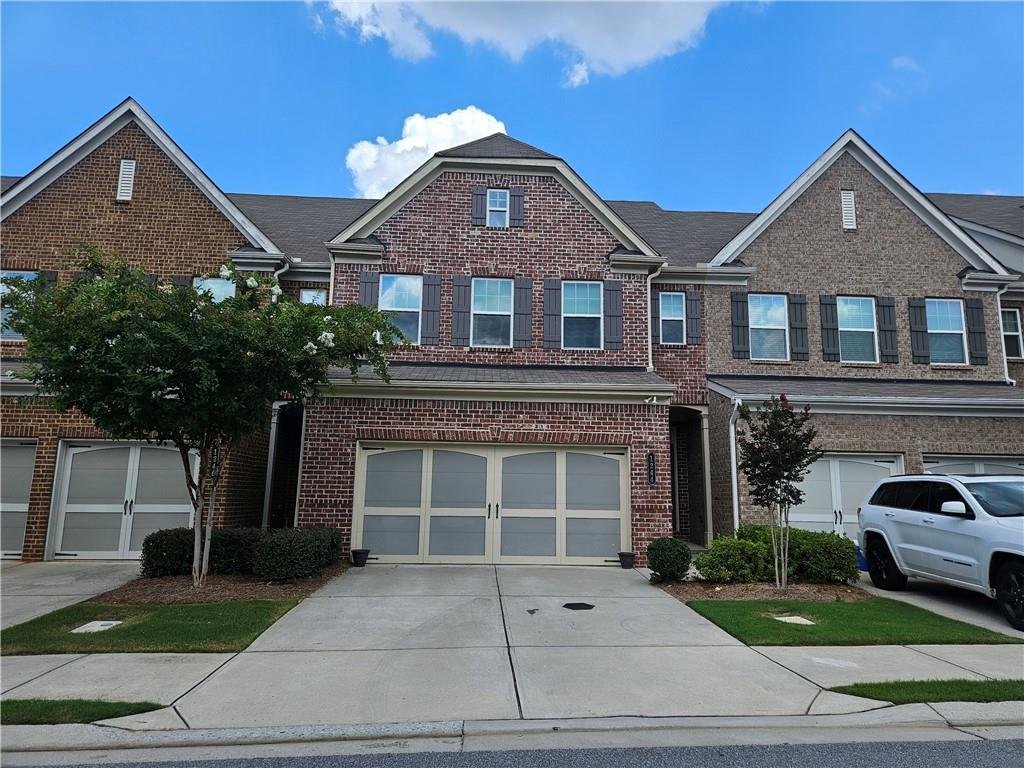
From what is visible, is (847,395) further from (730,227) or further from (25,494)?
(25,494)

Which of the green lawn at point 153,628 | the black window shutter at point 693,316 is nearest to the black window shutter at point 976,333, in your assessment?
the black window shutter at point 693,316

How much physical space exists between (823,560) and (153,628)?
32.0 ft

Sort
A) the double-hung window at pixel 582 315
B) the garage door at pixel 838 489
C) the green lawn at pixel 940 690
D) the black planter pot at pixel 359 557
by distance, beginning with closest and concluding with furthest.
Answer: the green lawn at pixel 940 690 → the black planter pot at pixel 359 557 → the garage door at pixel 838 489 → the double-hung window at pixel 582 315

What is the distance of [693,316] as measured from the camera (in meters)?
15.7

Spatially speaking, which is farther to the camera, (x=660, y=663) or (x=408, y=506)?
(x=408, y=506)

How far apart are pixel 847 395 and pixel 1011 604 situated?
628 cm

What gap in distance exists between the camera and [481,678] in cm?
596

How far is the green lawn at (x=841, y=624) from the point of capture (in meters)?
7.30

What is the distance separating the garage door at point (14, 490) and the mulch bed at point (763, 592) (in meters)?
12.7

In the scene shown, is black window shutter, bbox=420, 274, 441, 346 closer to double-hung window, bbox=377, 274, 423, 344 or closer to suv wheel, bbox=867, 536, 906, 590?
double-hung window, bbox=377, 274, 423, 344

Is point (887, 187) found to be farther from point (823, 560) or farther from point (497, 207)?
point (823, 560)

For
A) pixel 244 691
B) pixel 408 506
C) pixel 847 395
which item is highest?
pixel 847 395

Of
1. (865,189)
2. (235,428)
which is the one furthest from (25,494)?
(865,189)

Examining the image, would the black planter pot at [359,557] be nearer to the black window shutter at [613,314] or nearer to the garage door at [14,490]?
the black window shutter at [613,314]
